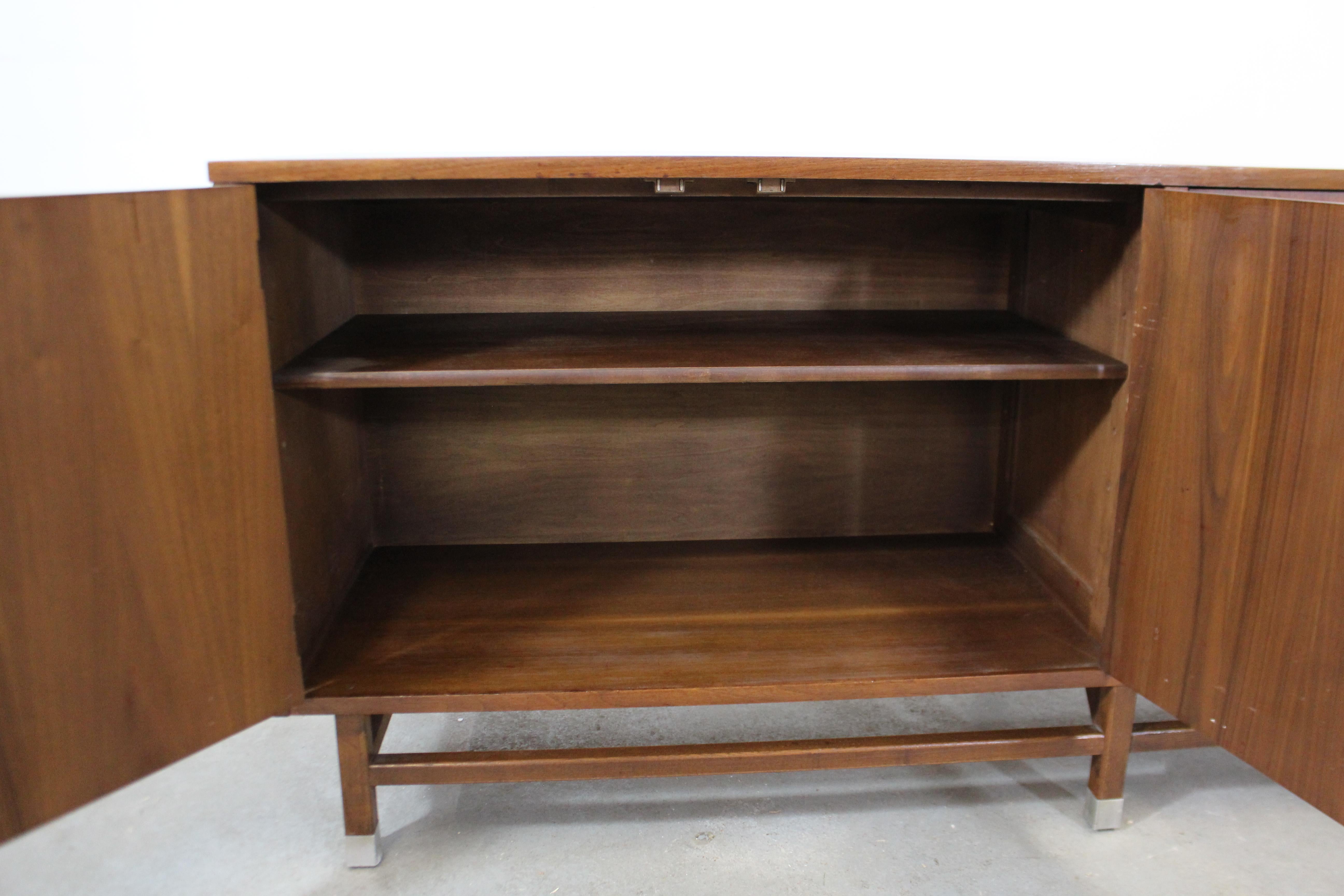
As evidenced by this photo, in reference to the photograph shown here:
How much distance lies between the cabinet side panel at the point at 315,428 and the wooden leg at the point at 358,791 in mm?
129

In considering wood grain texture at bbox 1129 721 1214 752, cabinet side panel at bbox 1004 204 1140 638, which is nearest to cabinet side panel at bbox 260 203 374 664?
cabinet side panel at bbox 1004 204 1140 638

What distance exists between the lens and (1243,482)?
1.24 metres

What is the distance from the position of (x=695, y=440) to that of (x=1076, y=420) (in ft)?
2.32

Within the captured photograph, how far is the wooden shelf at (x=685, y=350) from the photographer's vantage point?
4.65ft

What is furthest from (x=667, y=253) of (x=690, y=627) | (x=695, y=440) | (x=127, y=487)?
(x=127, y=487)

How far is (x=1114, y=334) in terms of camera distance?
150 centimetres

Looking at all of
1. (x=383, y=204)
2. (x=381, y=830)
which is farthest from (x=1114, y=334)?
(x=381, y=830)

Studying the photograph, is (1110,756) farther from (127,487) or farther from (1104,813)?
(127,487)

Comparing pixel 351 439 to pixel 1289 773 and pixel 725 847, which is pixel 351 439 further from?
pixel 1289 773

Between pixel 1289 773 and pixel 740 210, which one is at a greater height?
pixel 740 210

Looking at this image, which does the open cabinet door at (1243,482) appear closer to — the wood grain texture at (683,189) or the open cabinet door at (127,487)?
the wood grain texture at (683,189)

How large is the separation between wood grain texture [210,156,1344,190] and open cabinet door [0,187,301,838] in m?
0.08

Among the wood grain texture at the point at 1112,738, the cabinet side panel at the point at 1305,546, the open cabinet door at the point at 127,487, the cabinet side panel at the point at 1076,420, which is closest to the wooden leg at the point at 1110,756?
the wood grain texture at the point at 1112,738

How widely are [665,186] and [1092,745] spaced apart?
111cm
